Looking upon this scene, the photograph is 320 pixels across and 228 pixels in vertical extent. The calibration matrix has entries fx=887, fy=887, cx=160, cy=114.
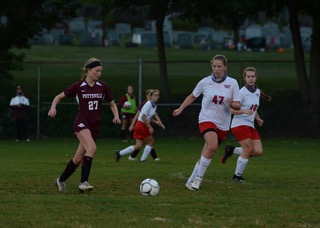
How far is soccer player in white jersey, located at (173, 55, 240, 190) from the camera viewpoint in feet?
42.2

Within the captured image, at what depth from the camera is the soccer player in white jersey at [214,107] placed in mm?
12867

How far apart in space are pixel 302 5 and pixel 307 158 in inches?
417

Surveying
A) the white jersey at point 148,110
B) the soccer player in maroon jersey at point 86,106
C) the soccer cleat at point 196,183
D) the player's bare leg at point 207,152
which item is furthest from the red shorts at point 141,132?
the soccer player in maroon jersey at point 86,106

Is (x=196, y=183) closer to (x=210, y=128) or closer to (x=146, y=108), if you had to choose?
(x=210, y=128)

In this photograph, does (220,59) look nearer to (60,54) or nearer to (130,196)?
(130,196)

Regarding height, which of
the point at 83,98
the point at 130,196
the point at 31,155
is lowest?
the point at 31,155

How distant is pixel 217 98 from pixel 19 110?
17.1 metres

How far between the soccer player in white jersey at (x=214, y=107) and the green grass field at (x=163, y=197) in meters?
0.47

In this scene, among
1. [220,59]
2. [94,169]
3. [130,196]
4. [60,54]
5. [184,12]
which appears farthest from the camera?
[60,54]

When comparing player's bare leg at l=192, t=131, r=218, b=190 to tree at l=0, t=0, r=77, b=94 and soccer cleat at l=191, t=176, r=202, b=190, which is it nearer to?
soccer cleat at l=191, t=176, r=202, b=190

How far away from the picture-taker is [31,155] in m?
22.7

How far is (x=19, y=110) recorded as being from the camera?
29.1m

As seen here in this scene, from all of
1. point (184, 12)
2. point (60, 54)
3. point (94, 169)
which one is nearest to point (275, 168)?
point (94, 169)

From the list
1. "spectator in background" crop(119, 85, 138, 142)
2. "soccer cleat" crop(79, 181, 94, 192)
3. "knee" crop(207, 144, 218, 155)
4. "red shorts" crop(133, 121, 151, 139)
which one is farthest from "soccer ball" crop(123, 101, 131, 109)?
"soccer cleat" crop(79, 181, 94, 192)
